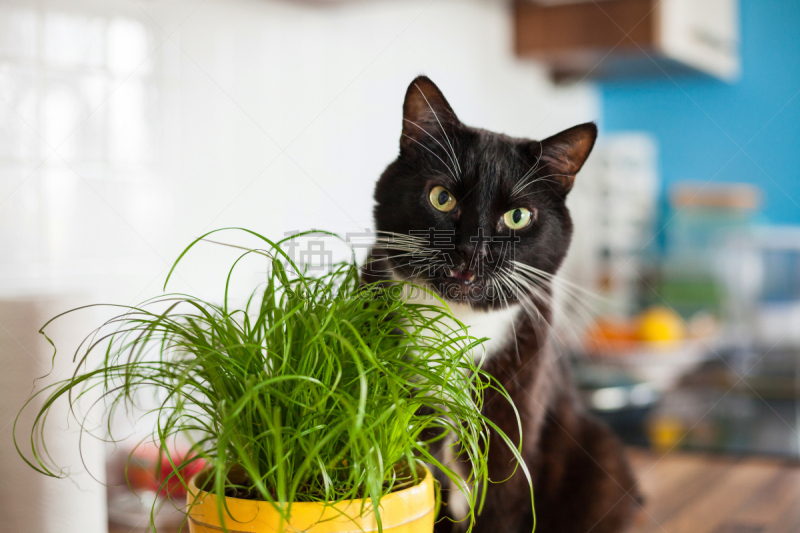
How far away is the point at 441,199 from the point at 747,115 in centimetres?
329

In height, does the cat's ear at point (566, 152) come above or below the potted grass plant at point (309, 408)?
above

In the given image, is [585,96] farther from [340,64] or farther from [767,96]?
[340,64]

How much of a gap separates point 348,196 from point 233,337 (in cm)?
93

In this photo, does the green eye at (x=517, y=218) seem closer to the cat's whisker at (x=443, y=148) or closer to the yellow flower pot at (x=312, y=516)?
the cat's whisker at (x=443, y=148)

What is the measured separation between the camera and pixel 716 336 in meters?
2.74

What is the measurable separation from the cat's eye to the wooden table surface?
1.72 ft

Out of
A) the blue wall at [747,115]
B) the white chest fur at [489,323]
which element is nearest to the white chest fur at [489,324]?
the white chest fur at [489,323]

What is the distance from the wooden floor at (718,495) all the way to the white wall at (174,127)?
24.5 inches

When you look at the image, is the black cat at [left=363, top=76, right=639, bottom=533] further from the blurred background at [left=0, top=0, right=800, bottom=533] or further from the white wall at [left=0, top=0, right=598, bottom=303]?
the white wall at [left=0, top=0, right=598, bottom=303]


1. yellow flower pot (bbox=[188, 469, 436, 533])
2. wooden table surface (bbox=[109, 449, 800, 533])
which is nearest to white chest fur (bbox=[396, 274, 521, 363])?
yellow flower pot (bbox=[188, 469, 436, 533])

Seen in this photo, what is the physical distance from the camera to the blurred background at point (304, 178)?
89 centimetres

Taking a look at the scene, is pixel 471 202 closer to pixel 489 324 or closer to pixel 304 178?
pixel 489 324

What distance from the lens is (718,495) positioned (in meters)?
0.96

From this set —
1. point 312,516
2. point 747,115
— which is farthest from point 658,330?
point 312,516
